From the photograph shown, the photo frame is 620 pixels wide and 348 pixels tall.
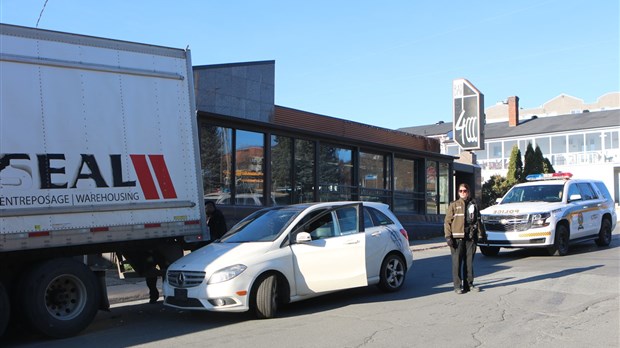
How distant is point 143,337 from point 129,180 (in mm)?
2091

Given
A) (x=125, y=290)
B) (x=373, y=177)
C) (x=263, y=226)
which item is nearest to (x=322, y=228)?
(x=263, y=226)

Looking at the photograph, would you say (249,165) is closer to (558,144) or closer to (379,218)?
(379,218)

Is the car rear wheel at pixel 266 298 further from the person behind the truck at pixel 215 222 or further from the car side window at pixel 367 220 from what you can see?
the person behind the truck at pixel 215 222

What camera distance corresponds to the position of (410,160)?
82.7 feet

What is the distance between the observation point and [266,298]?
7.99m

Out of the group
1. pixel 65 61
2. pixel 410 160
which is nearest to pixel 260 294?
pixel 65 61

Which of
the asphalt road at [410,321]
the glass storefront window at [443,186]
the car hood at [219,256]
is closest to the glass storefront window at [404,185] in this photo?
the glass storefront window at [443,186]

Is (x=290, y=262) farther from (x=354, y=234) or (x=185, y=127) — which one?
(x=185, y=127)

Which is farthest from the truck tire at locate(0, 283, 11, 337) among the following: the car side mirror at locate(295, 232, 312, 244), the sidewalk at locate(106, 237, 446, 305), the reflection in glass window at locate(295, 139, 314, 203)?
the reflection in glass window at locate(295, 139, 314, 203)

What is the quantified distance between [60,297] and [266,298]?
2.63 meters

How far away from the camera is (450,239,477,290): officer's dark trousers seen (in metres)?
9.70

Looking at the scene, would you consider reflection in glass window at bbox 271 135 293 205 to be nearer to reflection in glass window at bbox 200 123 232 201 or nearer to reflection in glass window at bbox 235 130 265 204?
reflection in glass window at bbox 235 130 265 204

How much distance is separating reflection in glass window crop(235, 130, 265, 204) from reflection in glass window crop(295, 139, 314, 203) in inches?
67.8

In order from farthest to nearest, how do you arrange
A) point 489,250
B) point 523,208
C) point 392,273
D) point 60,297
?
1. point 489,250
2. point 523,208
3. point 392,273
4. point 60,297
